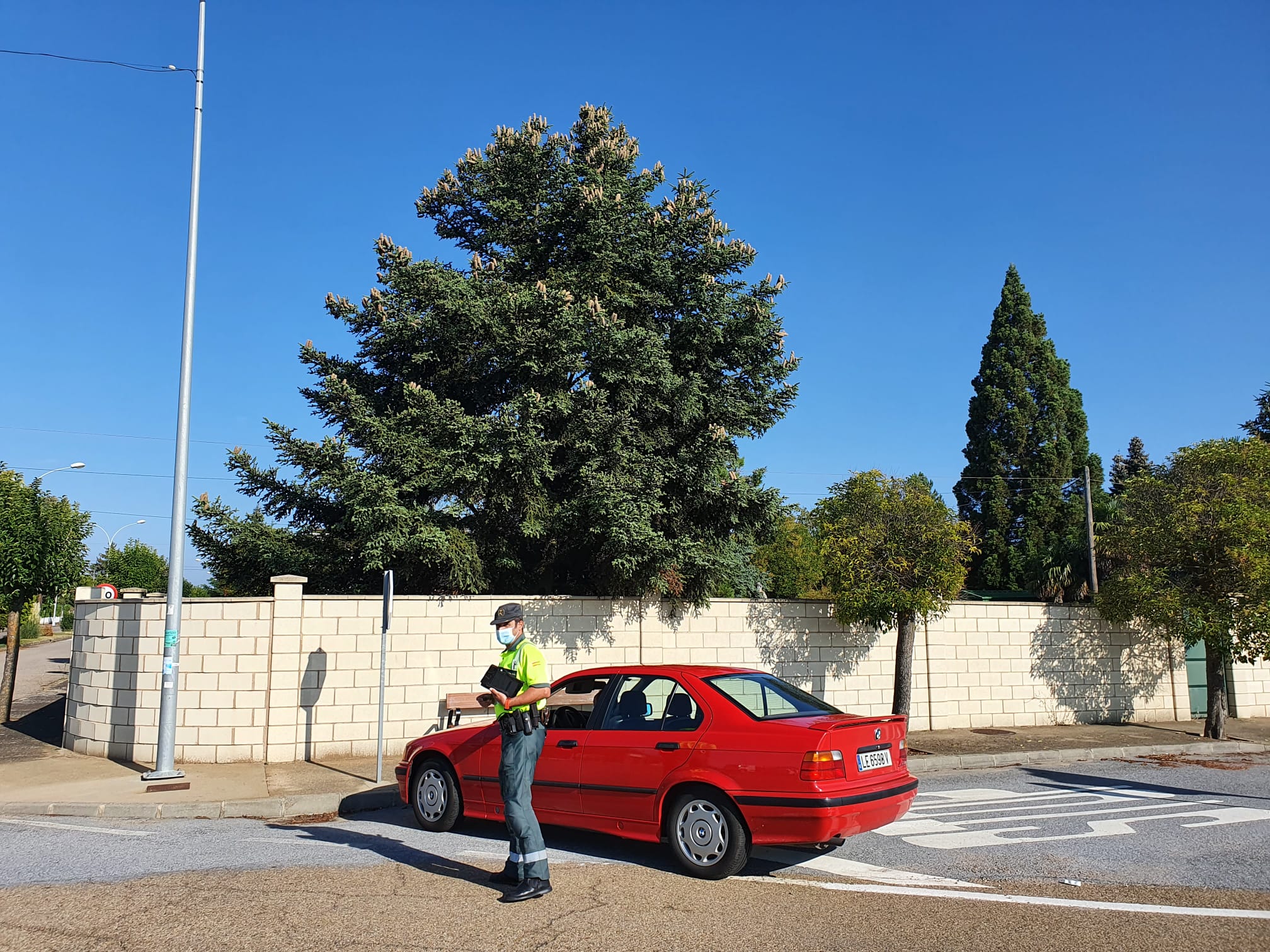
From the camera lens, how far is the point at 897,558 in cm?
1368

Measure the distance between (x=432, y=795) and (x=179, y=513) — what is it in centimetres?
540

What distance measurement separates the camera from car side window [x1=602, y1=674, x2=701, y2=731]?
6770mm

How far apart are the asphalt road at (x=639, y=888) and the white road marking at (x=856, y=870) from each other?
2 cm

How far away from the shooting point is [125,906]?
5.63 metres

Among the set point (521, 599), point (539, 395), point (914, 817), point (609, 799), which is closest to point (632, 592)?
point (521, 599)

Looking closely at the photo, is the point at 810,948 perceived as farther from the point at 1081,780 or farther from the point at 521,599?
the point at 521,599

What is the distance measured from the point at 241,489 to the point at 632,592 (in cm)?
694

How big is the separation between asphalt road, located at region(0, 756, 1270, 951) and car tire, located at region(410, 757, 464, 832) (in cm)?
20

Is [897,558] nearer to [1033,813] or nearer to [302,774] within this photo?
[1033,813]

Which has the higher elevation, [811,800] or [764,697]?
[764,697]

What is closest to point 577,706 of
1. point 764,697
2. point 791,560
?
point 764,697

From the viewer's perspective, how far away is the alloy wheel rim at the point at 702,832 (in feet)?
20.6

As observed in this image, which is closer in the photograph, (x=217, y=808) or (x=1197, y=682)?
(x=217, y=808)

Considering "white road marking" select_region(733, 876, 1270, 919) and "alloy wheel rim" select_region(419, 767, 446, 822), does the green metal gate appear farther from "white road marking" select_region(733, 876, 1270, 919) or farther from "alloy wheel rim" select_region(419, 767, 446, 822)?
"alloy wheel rim" select_region(419, 767, 446, 822)
